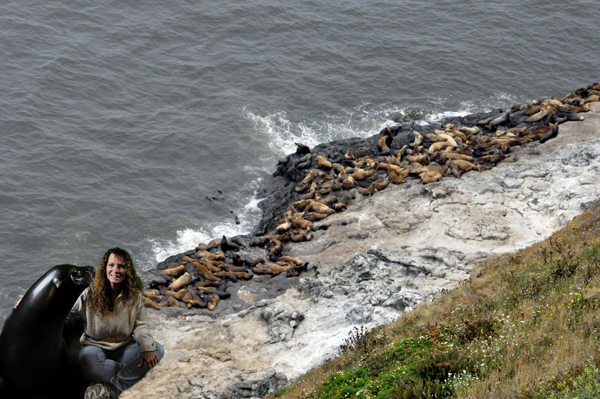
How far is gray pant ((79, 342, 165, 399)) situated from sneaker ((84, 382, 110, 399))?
49 millimetres

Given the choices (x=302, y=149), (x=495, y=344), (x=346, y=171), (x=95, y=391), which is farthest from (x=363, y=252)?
(x=95, y=391)

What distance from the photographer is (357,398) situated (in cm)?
719

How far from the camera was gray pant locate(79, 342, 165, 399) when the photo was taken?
5395 millimetres

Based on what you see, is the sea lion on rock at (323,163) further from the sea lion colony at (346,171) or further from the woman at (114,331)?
the woman at (114,331)

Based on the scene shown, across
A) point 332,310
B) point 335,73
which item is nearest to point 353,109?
point 335,73

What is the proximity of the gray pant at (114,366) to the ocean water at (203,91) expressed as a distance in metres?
14.9

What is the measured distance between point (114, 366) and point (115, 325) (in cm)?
40

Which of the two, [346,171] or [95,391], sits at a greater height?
[95,391]

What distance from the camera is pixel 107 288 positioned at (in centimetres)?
561

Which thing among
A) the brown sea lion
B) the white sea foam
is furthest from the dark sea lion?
the white sea foam

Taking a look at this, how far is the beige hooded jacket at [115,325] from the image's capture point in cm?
561

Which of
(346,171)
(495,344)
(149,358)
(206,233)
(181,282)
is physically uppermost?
(149,358)

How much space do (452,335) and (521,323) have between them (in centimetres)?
97

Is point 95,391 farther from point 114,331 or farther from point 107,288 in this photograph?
point 107,288
